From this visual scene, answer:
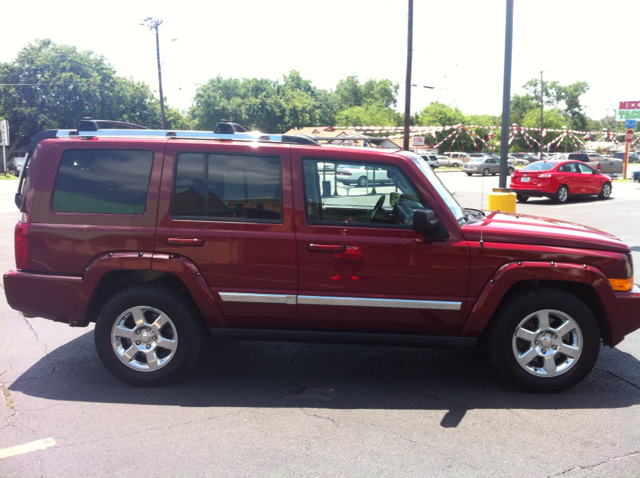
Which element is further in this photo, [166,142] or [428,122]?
[428,122]

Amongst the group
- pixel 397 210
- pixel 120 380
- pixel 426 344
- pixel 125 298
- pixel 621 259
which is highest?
pixel 397 210

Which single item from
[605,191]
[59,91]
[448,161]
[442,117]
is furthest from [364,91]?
[605,191]

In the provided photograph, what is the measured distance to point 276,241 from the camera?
421 cm

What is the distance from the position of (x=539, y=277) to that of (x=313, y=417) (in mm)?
1874

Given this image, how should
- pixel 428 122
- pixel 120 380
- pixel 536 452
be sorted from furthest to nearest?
pixel 428 122 → pixel 120 380 → pixel 536 452

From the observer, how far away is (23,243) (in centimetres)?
441

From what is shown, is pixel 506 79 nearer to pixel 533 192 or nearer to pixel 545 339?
pixel 533 192

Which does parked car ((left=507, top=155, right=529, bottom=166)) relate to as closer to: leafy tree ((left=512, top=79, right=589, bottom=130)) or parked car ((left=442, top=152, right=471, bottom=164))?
parked car ((left=442, top=152, right=471, bottom=164))

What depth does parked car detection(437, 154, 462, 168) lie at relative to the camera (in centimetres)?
6081

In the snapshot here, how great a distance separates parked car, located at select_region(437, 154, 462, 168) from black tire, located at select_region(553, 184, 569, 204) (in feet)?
130

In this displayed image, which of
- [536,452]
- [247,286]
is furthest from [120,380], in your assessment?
[536,452]

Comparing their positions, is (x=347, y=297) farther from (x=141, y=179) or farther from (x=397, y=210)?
(x=141, y=179)

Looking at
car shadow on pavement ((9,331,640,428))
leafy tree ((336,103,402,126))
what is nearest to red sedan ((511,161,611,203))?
car shadow on pavement ((9,331,640,428))

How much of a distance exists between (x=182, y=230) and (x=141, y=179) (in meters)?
0.52
